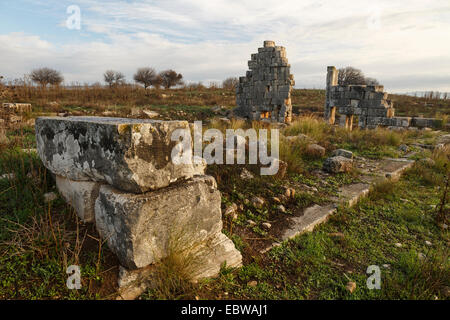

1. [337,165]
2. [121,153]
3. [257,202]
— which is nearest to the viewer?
[121,153]

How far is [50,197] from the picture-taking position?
2.81 meters

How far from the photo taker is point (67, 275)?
6.45 ft

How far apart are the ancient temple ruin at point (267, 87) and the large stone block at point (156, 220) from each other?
11389mm

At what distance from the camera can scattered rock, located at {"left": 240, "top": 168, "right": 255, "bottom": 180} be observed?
14.0 ft

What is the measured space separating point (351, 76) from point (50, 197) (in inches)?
1465

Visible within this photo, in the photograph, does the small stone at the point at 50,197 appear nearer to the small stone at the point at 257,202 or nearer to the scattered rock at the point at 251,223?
the scattered rock at the point at 251,223

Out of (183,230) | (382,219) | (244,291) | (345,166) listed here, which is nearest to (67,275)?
(183,230)

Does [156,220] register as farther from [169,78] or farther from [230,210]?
[169,78]

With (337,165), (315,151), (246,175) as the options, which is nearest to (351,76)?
(315,151)

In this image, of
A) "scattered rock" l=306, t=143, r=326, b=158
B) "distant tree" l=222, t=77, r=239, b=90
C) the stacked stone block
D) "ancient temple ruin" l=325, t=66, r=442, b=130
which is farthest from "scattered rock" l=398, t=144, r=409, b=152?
"distant tree" l=222, t=77, r=239, b=90

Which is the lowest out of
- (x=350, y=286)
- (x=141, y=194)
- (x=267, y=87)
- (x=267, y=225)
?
(x=350, y=286)

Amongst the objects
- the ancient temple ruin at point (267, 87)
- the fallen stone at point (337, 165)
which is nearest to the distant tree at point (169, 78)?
the ancient temple ruin at point (267, 87)

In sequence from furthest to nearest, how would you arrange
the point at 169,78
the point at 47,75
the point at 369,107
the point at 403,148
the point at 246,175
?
the point at 169,78
the point at 47,75
the point at 369,107
the point at 403,148
the point at 246,175
